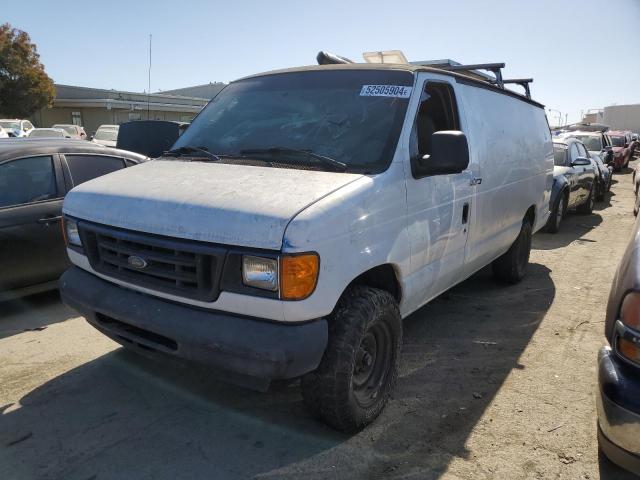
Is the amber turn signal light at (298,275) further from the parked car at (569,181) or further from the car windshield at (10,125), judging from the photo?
the car windshield at (10,125)

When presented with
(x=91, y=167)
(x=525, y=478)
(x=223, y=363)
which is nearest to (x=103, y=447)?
(x=223, y=363)

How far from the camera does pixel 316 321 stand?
2.62 m

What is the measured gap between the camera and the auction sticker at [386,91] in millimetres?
3459

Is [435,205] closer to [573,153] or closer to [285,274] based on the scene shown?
[285,274]

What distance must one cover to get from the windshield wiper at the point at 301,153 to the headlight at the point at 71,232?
115 centimetres

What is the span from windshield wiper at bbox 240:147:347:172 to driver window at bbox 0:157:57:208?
2521 mm

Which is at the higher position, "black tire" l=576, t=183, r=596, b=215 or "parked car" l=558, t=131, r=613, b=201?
"parked car" l=558, t=131, r=613, b=201

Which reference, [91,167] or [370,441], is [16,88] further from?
[370,441]

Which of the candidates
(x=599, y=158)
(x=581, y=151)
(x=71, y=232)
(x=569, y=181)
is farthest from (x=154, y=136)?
(x=599, y=158)

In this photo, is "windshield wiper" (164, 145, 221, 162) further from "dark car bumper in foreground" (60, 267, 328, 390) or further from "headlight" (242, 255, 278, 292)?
"headlight" (242, 255, 278, 292)

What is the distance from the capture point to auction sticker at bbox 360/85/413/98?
3459 millimetres

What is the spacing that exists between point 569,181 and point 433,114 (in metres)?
6.91

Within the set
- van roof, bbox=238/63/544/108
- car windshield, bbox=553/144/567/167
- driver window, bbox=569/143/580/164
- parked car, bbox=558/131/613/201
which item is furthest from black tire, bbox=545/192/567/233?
A: van roof, bbox=238/63/544/108

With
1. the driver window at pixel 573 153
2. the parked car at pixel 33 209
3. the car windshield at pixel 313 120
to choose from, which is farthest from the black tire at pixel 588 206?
the parked car at pixel 33 209
